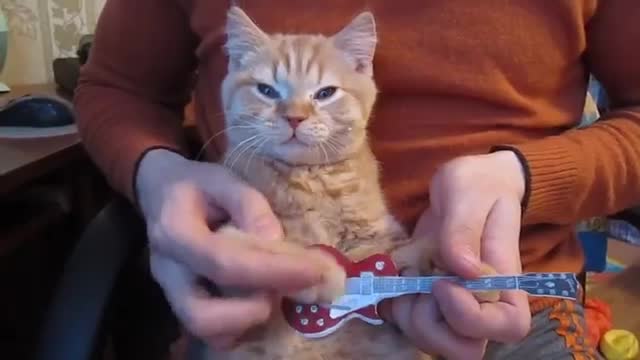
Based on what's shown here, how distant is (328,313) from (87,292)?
0.71 ft

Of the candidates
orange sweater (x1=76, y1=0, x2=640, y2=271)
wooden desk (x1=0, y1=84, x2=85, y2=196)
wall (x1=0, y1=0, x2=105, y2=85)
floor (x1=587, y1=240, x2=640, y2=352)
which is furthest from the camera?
floor (x1=587, y1=240, x2=640, y2=352)

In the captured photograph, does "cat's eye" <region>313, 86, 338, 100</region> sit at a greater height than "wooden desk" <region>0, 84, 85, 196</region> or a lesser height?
greater

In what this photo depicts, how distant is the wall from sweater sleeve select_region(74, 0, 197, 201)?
632 mm

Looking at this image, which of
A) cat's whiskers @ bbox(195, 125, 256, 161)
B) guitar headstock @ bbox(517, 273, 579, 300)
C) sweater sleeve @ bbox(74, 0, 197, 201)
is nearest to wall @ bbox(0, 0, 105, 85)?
sweater sleeve @ bbox(74, 0, 197, 201)

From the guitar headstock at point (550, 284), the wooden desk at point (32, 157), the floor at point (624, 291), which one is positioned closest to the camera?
the guitar headstock at point (550, 284)

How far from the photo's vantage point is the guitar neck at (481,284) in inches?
20.3

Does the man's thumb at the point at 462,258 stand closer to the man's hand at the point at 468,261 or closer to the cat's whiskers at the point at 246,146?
the man's hand at the point at 468,261

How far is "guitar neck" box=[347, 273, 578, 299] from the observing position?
1.69 feet

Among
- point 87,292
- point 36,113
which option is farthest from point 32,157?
point 87,292

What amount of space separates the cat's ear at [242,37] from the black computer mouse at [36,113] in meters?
0.42

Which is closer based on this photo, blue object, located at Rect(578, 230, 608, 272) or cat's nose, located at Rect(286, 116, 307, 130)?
cat's nose, located at Rect(286, 116, 307, 130)

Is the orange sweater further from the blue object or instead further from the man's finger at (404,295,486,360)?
the blue object

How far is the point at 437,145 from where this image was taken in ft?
2.42

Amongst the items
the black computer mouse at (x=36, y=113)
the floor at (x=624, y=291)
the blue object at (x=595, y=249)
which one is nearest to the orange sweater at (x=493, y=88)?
the black computer mouse at (x=36, y=113)
